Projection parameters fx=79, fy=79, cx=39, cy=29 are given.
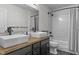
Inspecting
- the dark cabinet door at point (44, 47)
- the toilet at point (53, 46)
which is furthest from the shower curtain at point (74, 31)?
the dark cabinet door at point (44, 47)

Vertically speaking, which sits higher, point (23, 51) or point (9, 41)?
point (9, 41)

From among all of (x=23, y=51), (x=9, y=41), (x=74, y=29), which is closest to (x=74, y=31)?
(x=74, y=29)

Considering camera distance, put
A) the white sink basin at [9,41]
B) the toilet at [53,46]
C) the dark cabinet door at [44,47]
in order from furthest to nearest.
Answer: the toilet at [53,46] → the dark cabinet door at [44,47] → the white sink basin at [9,41]

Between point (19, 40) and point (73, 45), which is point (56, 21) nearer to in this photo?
point (73, 45)

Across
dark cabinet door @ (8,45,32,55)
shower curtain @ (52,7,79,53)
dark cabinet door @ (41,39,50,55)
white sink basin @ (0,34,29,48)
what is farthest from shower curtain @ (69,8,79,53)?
white sink basin @ (0,34,29,48)

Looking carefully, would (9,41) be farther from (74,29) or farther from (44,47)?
(74,29)

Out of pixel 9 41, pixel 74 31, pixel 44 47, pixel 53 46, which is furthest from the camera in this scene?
pixel 74 31

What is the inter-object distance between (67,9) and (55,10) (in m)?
0.50

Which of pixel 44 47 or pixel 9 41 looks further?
pixel 44 47

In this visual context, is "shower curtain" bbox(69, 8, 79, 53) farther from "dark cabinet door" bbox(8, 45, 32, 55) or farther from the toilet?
"dark cabinet door" bbox(8, 45, 32, 55)

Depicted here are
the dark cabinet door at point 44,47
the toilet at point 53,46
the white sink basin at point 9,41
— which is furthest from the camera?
the toilet at point 53,46

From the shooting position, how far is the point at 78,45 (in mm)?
2969

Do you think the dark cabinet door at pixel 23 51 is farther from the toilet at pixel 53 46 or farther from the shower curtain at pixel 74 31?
the shower curtain at pixel 74 31

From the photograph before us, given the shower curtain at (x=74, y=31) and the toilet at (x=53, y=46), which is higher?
the shower curtain at (x=74, y=31)
